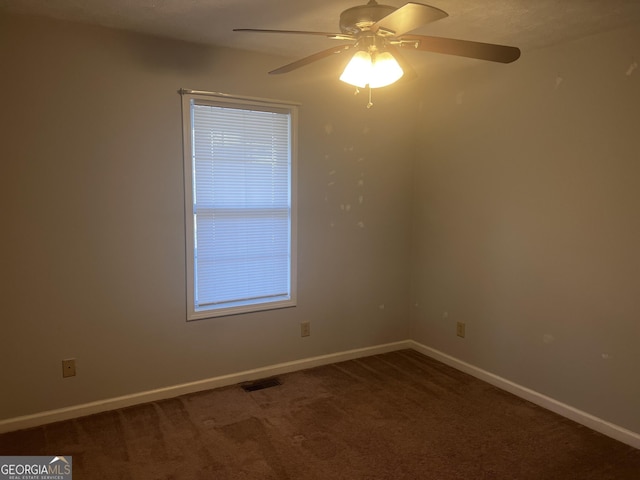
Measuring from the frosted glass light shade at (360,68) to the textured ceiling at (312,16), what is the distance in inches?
16.9

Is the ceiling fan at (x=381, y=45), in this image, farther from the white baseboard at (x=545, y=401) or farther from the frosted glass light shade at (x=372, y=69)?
the white baseboard at (x=545, y=401)

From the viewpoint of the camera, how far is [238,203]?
3123 mm

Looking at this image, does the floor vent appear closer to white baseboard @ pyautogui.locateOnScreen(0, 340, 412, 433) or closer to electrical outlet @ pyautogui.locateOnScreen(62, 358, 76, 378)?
white baseboard @ pyautogui.locateOnScreen(0, 340, 412, 433)

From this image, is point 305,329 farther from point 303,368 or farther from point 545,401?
point 545,401

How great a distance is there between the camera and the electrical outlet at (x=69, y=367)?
8.79 ft

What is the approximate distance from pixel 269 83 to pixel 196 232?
1145 mm

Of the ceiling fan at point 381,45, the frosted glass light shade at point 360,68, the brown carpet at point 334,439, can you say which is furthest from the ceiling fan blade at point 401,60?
the brown carpet at point 334,439

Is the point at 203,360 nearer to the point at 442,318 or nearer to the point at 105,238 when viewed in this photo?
the point at 105,238

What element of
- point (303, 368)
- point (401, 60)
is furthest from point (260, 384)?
point (401, 60)

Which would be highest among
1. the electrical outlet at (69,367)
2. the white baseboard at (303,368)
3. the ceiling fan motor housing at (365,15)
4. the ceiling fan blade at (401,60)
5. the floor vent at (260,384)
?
the ceiling fan motor housing at (365,15)

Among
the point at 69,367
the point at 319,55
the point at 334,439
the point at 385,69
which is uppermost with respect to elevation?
the point at 319,55

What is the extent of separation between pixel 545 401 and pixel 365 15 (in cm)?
261

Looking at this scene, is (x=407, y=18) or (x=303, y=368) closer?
(x=407, y=18)

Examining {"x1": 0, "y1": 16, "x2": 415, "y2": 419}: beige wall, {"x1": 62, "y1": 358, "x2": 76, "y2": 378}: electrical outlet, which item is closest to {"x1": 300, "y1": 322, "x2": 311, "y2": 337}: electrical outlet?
{"x1": 0, "y1": 16, "x2": 415, "y2": 419}: beige wall
